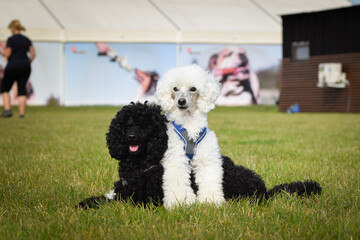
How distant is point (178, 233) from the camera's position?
7.65 feet

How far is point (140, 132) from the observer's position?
9.66 feet

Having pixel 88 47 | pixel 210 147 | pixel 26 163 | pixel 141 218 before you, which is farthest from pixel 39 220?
pixel 88 47

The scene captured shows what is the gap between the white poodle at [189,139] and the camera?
9.84ft

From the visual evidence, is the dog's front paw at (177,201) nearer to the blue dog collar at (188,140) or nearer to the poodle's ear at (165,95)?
the blue dog collar at (188,140)

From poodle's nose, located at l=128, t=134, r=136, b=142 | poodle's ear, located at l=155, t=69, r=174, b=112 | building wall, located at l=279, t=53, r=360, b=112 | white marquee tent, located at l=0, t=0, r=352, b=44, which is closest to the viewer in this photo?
poodle's nose, located at l=128, t=134, r=136, b=142

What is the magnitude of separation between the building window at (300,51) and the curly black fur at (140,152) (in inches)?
928

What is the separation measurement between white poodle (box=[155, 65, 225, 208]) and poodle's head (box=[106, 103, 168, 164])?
0.10m

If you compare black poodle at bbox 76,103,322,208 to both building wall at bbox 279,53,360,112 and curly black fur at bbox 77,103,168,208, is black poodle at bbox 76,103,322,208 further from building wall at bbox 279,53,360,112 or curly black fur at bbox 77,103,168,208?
building wall at bbox 279,53,360,112

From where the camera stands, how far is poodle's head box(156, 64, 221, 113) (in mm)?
3178

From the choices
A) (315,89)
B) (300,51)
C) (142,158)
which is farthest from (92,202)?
(300,51)

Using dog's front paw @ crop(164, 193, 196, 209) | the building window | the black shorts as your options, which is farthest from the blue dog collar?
the building window

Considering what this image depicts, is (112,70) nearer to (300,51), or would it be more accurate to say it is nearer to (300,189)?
(300,51)

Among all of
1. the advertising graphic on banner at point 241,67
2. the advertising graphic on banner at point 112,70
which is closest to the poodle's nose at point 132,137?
the advertising graphic on banner at point 112,70

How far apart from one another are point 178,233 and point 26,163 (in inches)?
127
